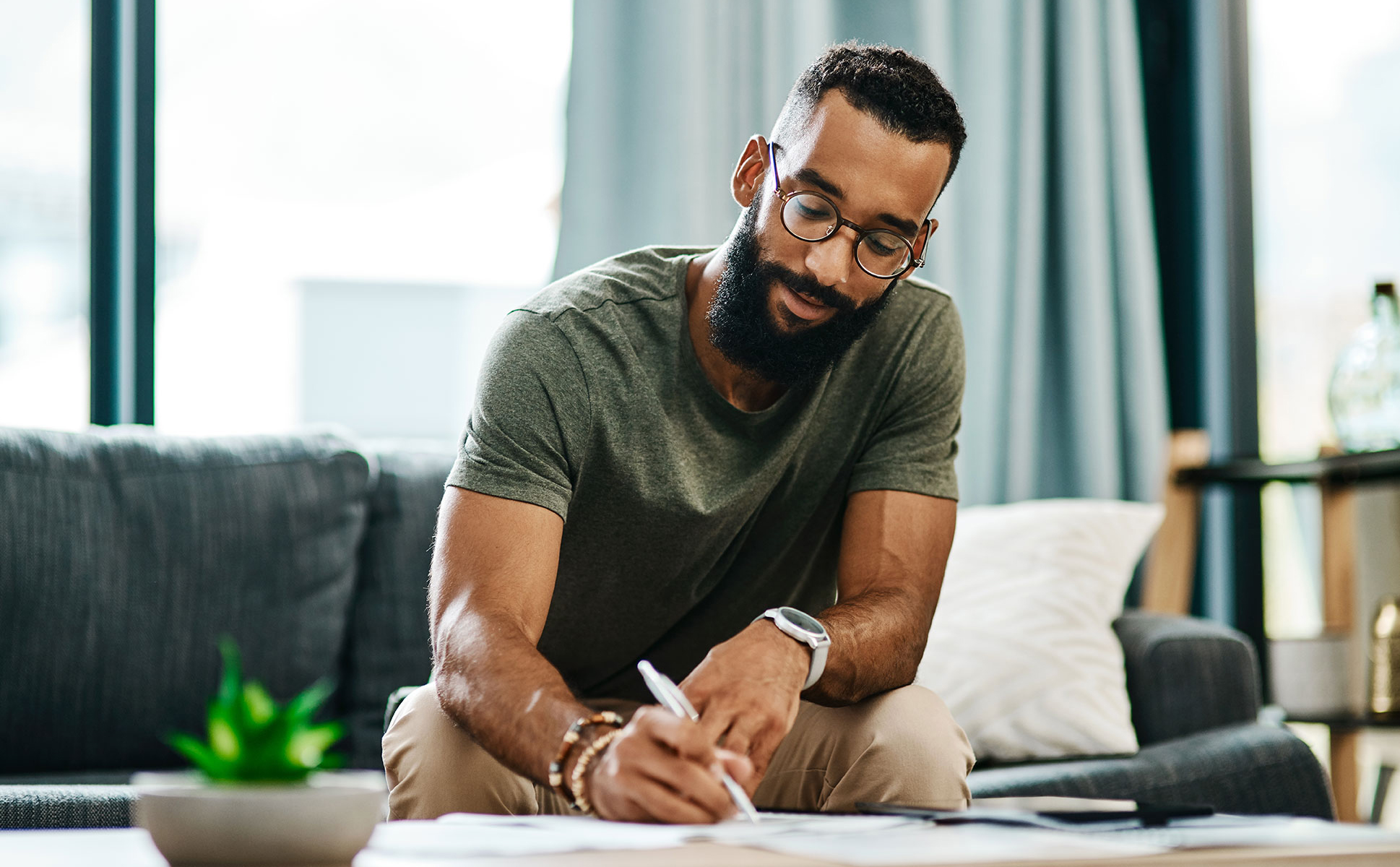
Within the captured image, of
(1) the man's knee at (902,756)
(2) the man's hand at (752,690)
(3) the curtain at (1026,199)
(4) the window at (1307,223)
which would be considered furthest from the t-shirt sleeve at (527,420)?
(4) the window at (1307,223)

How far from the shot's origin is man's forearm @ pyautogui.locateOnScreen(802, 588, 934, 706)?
3.84ft

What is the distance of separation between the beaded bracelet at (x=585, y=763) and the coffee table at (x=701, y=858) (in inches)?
8.4

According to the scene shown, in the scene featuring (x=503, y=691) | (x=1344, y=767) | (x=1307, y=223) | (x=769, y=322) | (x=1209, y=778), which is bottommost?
(x=1344, y=767)

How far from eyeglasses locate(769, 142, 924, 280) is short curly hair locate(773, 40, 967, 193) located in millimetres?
102

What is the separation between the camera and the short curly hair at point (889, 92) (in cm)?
133

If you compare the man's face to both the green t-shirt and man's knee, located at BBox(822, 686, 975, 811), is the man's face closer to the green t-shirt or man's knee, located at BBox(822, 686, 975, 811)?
the green t-shirt

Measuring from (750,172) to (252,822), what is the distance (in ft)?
3.41

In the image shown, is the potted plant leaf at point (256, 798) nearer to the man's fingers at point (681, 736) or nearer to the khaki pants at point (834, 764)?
the man's fingers at point (681, 736)

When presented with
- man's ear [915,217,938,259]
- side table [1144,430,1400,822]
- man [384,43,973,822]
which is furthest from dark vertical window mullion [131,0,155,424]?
side table [1144,430,1400,822]

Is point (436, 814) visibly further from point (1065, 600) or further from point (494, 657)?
point (1065, 600)

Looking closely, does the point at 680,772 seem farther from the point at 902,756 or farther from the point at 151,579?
the point at 151,579

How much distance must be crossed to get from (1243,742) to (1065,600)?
1.08 ft

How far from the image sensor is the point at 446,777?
1142 millimetres

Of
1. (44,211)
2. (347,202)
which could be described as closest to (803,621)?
Answer: (347,202)
